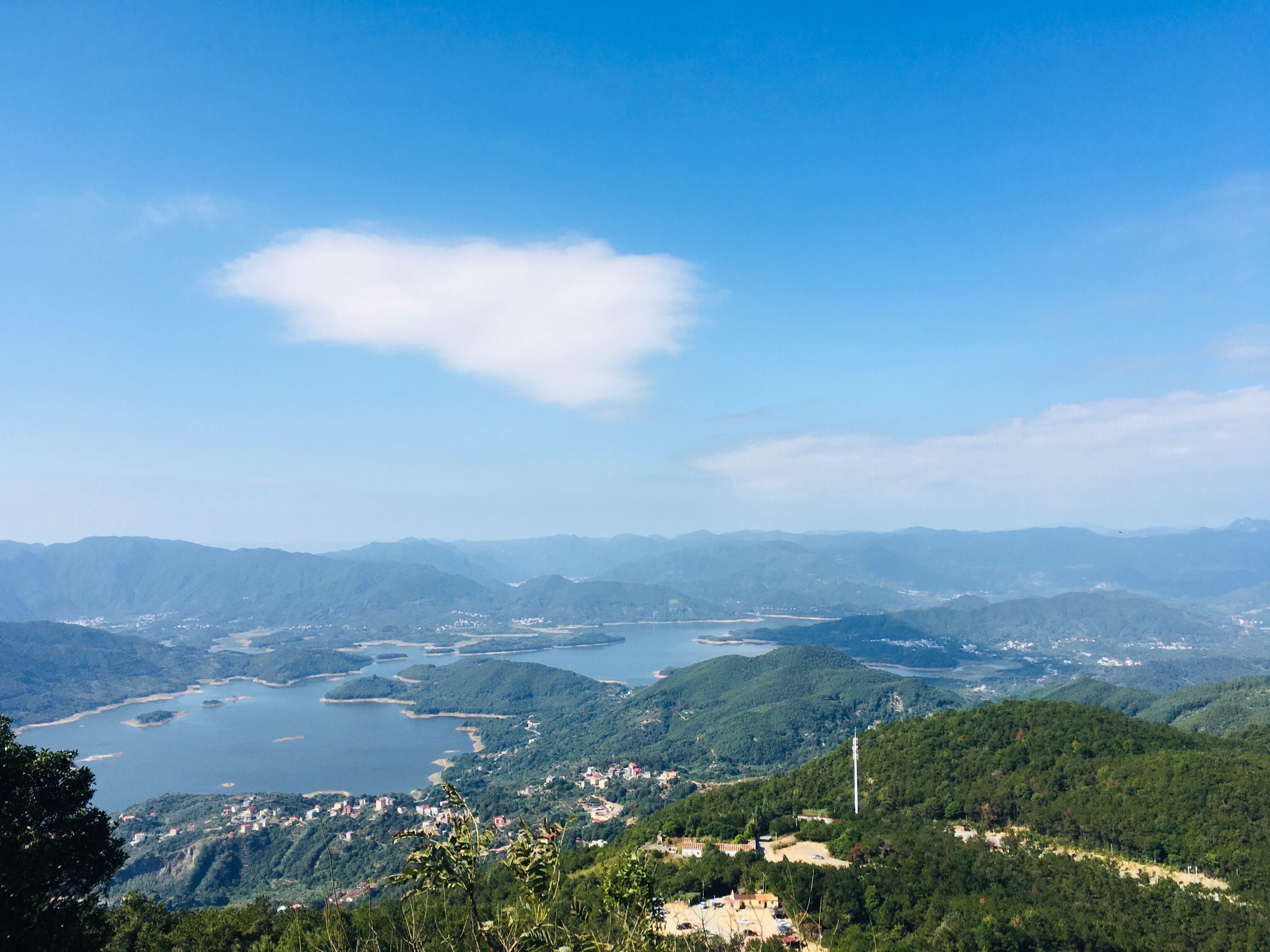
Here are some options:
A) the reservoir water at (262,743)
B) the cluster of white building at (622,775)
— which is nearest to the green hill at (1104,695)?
the cluster of white building at (622,775)

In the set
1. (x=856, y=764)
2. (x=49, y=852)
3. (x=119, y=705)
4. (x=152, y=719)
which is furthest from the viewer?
(x=119, y=705)

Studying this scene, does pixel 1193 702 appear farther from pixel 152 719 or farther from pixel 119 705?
pixel 119 705

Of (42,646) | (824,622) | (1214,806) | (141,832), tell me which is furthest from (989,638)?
(42,646)

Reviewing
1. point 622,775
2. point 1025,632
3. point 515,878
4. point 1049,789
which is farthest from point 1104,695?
point 1025,632

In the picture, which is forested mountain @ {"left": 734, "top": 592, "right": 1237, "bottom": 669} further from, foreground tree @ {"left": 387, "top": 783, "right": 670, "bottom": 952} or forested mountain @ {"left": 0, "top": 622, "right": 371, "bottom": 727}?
foreground tree @ {"left": 387, "top": 783, "right": 670, "bottom": 952}

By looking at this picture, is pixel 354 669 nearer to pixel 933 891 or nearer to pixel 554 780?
pixel 554 780

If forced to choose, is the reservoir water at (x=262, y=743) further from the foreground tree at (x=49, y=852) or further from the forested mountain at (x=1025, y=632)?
the foreground tree at (x=49, y=852)
